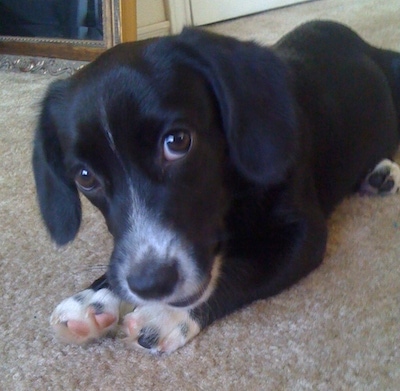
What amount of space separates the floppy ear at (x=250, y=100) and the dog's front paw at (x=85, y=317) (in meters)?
0.42

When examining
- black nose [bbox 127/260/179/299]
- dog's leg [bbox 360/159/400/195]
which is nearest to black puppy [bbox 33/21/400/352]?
black nose [bbox 127/260/179/299]

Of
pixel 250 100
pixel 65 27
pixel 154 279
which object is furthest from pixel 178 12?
pixel 154 279

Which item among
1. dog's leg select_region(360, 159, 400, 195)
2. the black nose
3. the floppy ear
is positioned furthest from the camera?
dog's leg select_region(360, 159, 400, 195)

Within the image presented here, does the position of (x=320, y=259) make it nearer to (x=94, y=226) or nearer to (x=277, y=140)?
(x=277, y=140)

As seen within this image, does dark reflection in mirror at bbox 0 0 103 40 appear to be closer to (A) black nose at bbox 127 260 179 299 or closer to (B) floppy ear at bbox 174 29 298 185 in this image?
(B) floppy ear at bbox 174 29 298 185

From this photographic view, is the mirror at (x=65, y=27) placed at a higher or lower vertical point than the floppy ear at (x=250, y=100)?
lower

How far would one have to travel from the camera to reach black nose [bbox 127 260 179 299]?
990mm

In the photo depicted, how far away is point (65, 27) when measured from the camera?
124 inches

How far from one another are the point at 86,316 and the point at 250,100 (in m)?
0.58

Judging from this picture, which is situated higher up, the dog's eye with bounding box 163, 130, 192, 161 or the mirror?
the dog's eye with bounding box 163, 130, 192, 161

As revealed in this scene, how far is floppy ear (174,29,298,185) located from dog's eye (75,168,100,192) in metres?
0.29

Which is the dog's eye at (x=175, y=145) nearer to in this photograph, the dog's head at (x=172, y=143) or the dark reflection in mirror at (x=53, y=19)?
the dog's head at (x=172, y=143)

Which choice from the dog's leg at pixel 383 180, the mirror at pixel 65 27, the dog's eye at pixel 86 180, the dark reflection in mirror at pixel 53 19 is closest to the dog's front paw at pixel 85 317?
the dog's eye at pixel 86 180

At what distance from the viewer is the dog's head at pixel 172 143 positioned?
102 cm
